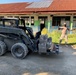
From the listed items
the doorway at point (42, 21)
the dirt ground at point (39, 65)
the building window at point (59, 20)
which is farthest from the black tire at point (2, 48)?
the doorway at point (42, 21)

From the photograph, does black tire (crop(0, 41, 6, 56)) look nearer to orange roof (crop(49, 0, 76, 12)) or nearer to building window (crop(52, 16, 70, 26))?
orange roof (crop(49, 0, 76, 12))

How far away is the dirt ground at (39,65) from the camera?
602 cm

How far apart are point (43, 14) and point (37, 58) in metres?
13.4

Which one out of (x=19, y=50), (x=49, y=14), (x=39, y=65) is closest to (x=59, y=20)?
(x=49, y=14)

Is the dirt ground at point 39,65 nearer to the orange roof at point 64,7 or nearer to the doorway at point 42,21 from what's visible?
the orange roof at point 64,7

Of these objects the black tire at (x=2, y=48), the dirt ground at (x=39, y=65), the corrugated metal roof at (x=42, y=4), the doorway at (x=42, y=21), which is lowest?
the doorway at (x=42, y=21)

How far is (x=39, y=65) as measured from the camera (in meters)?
6.82

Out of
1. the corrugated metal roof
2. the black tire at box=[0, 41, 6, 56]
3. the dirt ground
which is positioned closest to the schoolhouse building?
the corrugated metal roof

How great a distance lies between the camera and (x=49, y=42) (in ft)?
25.8

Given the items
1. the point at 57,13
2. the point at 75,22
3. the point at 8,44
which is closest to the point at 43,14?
the point at 57,13

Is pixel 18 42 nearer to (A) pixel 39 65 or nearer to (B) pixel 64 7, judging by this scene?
(A) pixel 39 65

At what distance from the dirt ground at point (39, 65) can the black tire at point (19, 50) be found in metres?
0.23

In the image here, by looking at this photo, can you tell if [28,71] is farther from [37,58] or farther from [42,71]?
[37,58]

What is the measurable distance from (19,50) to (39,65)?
153cm
